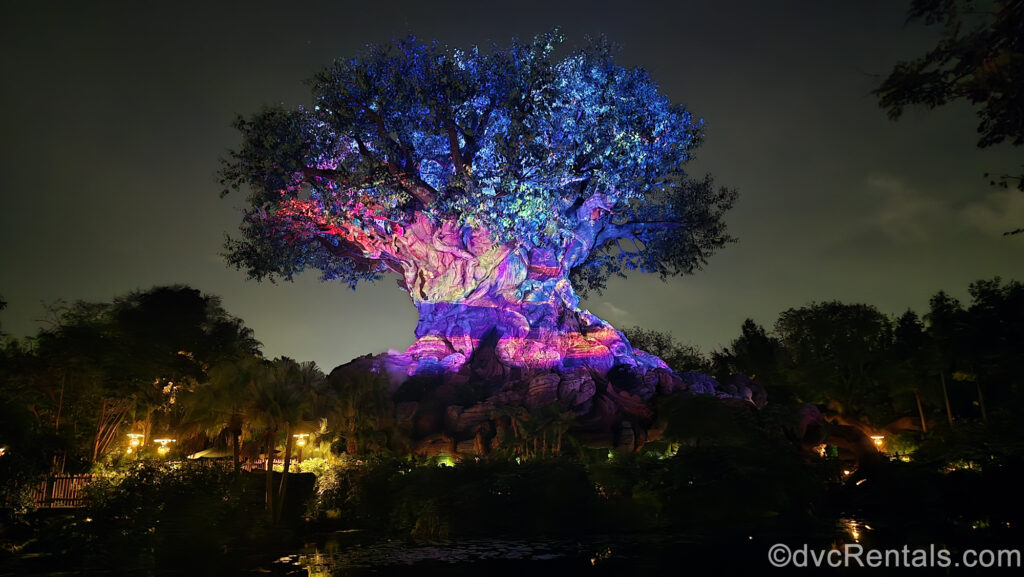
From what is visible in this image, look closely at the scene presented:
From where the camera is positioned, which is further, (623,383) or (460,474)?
(623,383)

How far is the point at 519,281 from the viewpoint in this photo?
34875 mm

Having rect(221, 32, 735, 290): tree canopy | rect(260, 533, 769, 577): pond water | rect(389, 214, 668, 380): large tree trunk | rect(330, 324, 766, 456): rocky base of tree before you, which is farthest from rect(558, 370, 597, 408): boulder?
rect(260, 533, 769, 577): pond water

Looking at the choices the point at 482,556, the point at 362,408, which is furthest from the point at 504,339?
the point at 482,556

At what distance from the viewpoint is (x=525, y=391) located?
30109 millimetres

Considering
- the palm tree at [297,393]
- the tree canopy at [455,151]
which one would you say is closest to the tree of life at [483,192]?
the tree canopy at [455,151]

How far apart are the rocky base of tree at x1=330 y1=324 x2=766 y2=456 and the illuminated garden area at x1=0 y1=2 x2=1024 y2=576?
145 mm

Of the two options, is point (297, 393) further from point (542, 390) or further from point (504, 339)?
point (504, 339)

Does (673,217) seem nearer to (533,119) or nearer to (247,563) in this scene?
(533,119)

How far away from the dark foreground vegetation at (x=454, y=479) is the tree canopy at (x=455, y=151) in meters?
8.37

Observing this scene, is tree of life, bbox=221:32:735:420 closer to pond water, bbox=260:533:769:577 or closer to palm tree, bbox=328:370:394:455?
palm tree, bbox=328:370:394:455

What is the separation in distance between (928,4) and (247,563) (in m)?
14.2

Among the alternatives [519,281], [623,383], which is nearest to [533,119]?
[519,281]

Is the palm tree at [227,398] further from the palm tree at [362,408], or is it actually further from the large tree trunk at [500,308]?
the large tree trunk at [500,308]

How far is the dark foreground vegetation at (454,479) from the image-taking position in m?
12.6
